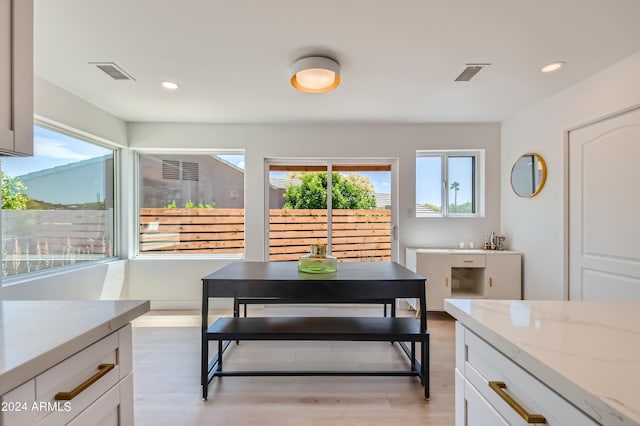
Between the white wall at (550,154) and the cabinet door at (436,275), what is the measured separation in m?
0.85

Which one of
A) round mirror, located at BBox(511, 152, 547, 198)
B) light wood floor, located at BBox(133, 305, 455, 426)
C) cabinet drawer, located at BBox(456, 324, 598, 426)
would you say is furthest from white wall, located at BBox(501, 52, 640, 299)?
cabinet drawer, located at BBox(456, 324, 598, 426)

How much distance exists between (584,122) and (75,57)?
408cm

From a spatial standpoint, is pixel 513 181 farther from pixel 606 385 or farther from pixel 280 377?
pixel 606 385

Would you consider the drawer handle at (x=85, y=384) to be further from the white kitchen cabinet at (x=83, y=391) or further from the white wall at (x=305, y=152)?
the white wall at (x=305, y=152)

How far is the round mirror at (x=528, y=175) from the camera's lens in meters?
3.08

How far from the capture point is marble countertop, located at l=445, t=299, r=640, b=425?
0.52 m

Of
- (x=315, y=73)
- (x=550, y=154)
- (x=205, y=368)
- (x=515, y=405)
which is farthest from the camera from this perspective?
(x=550, y=154)

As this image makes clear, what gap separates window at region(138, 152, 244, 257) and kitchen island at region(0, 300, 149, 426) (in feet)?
9.42

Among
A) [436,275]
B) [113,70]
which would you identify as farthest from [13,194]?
[436,275]

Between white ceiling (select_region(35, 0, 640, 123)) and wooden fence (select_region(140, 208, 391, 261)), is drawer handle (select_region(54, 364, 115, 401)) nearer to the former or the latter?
white ceiling (select_region(35, 0, 640, 123))

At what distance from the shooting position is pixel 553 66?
233 centimetres

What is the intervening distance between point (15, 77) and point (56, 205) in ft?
7.96

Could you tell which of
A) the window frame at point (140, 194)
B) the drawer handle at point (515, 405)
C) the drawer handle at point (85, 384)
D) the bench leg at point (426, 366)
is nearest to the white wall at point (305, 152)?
the window frame at point (140, 194)

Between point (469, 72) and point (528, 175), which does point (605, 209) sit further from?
point (469, 72)
